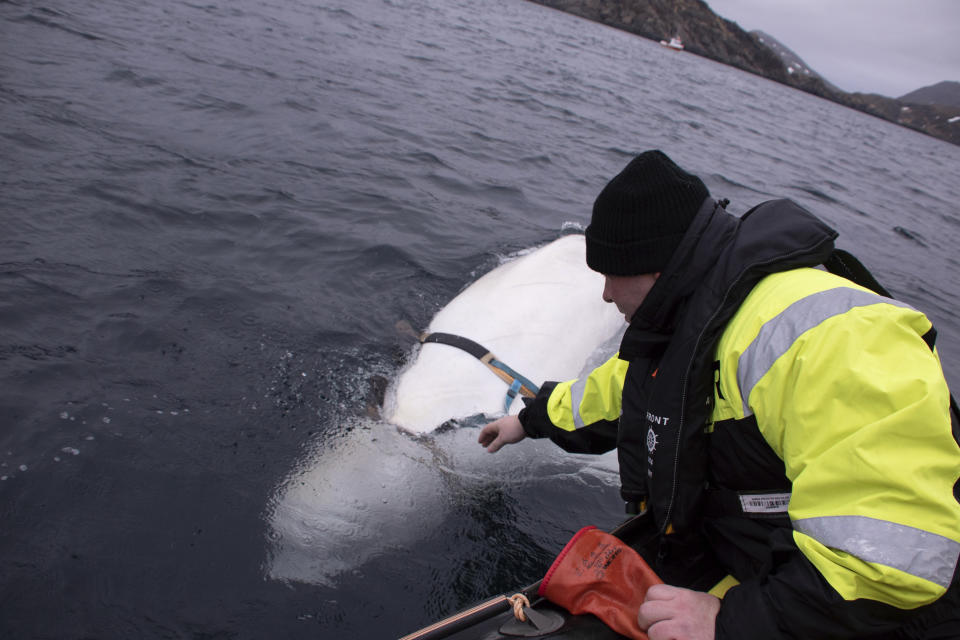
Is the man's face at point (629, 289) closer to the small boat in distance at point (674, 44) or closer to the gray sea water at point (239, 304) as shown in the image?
the gray sea water at point (239, 304)

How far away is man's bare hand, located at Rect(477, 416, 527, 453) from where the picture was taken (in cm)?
303

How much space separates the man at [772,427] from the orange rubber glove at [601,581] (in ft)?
0.59

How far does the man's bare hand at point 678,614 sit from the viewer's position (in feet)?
5.65

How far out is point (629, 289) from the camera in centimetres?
215

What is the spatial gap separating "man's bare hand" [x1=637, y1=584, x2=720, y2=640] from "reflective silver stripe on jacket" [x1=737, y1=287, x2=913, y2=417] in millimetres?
614

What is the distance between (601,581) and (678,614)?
1.32ft

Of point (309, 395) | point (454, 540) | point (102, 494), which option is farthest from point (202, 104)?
point (454, 540)

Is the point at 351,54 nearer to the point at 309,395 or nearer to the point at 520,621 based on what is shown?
the point at 309,395

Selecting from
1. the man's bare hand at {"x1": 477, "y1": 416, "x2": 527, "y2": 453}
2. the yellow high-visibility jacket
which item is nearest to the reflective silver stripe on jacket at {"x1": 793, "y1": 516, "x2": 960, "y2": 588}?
the yellow high-visibility jacket

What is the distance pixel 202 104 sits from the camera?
28.8 feet

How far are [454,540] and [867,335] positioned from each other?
248 centimetres

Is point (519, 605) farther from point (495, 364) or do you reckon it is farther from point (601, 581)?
point (495, 364)

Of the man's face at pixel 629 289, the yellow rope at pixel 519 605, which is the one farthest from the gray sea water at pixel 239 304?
the man's face at pixel 629 289

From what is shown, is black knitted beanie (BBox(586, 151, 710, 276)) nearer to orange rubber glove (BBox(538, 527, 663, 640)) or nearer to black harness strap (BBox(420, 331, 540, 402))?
orange rubber glove (BBox(538, 527, 663, 640))
